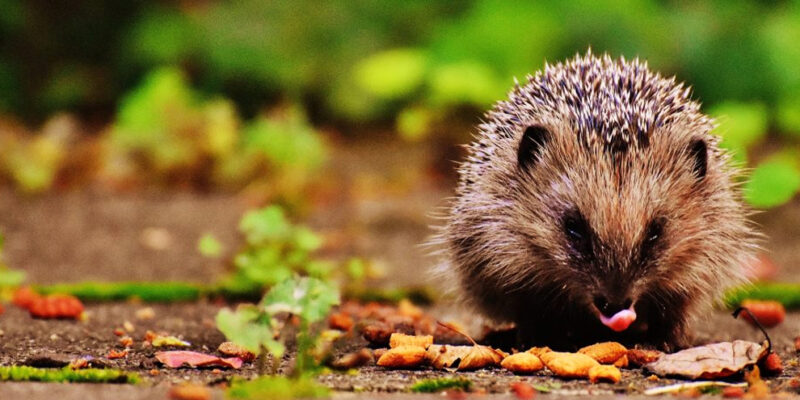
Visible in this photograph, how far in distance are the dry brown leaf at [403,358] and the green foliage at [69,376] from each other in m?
1.04

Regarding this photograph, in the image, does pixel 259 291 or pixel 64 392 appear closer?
pixel 64 392

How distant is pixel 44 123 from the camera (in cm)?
1384

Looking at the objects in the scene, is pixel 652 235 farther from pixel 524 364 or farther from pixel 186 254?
pixel 186 254

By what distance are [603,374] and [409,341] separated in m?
0.90

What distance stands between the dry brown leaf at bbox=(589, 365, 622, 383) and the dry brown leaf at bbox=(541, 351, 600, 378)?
0.04m

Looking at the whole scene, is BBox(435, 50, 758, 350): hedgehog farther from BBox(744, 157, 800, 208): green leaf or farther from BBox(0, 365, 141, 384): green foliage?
BBox(0, 365, 141, 384): green foliage

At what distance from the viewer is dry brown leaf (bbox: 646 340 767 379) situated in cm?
411

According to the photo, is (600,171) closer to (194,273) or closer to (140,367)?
(140,367)

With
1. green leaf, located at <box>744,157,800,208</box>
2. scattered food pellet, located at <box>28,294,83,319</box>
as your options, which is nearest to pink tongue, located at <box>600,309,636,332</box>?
green leaf, located at <box>744,157,800,208</box>

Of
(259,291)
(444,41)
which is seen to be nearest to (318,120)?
(444,41)

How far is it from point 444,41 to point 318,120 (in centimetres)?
237

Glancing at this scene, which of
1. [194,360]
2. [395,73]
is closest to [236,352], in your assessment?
[194,360]

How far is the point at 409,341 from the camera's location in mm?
4555

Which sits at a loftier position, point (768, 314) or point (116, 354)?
point (768, 314)
